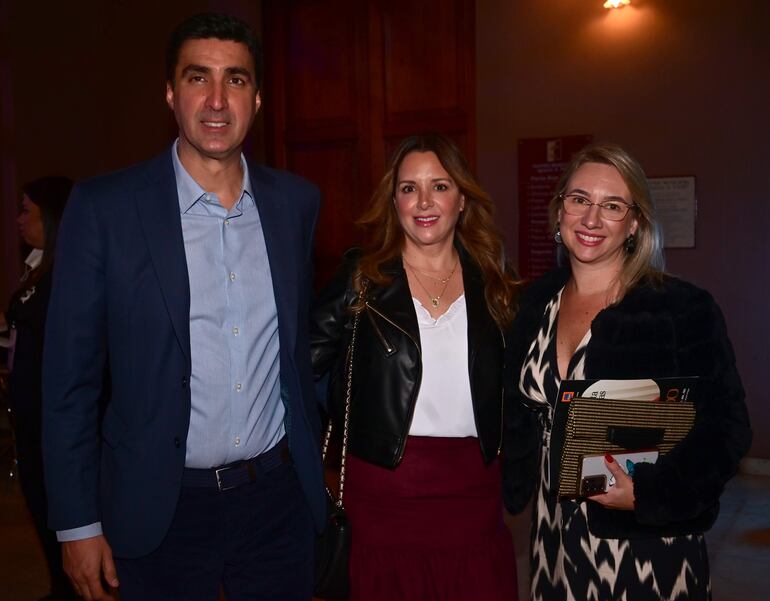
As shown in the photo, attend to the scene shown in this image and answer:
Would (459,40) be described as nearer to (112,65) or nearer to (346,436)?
(112,65)

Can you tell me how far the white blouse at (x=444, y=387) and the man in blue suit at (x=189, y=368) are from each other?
1.29 feet

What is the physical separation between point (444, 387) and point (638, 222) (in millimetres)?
741

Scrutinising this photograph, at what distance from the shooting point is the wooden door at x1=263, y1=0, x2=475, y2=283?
225 inches

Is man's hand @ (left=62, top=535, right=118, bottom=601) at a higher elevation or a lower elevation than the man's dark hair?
lower

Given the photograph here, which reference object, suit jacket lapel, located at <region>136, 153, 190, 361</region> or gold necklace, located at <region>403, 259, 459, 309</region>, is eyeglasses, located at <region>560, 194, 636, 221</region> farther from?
suit jacket lapel, located at <region>136, 153, 190, 361</region>

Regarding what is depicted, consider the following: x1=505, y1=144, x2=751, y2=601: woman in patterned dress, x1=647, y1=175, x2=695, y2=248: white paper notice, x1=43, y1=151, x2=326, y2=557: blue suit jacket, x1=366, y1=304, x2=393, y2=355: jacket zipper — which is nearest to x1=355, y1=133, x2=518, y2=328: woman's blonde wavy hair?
x1=366, y1=304, x2=393, y2=355: jacket zipper

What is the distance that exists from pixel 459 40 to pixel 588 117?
3.82 ft

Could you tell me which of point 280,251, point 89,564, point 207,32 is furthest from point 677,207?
point 89,564

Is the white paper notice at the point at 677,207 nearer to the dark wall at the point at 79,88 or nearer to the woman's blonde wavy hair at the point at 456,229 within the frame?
the woman's blonde wavy hair at the point at 456,229

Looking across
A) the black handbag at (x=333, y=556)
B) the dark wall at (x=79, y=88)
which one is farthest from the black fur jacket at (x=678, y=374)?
the dark wall at (x=79, y=88)

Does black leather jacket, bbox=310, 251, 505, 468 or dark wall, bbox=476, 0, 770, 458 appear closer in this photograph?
black leather jacket, bbox=310, 251, 505, 468

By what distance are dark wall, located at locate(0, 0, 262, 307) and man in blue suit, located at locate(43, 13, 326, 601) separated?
469cm

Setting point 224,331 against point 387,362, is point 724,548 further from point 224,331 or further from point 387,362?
point 224,331

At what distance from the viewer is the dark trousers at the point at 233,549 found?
1.84 meters
